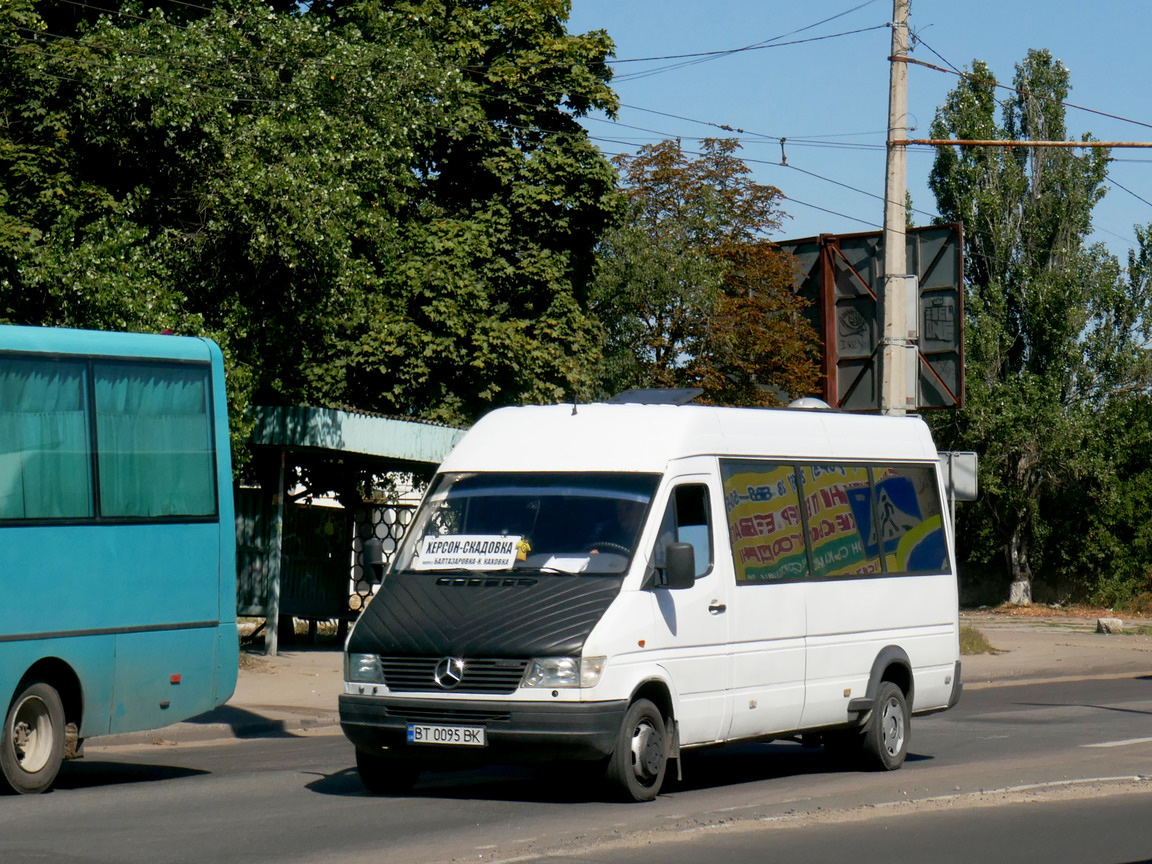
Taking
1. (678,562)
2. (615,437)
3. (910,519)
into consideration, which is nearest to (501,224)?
(910,519)

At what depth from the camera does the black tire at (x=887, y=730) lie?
480 inches

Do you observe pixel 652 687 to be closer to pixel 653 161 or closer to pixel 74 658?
pixel 74 658

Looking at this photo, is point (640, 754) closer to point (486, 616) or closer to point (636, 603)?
point (636, 603)

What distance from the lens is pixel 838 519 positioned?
12.3m

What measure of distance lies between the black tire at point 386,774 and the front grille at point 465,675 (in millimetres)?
749

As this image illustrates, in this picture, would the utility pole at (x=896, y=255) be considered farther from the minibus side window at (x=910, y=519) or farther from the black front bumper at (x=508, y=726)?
the black front bumper at (x=508, y=726)

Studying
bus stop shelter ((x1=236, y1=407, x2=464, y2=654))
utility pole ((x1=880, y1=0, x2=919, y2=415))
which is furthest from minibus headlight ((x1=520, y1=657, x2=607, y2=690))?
bus stop shelter ((x1=236, y1=407, x2=464, y2=654))

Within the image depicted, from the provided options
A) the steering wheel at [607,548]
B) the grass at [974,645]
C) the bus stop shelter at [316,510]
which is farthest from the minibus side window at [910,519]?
the grass at [974,645]

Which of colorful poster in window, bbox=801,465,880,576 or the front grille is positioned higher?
colorful poster in window, bbox=801,465,880,576

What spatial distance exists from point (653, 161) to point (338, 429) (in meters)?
27.6

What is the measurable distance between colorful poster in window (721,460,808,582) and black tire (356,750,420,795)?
2600 mm

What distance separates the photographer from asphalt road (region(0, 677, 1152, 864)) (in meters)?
8.24

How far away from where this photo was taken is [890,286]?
2052cm

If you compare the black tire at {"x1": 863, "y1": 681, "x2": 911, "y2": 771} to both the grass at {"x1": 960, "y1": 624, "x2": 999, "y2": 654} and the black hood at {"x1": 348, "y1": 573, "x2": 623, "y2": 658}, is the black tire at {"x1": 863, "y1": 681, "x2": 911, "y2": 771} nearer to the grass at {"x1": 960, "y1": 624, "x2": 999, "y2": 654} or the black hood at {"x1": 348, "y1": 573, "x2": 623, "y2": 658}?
the black hood at {"x1": 348, "y1": 573, "x2": 623, "y2": 658}
